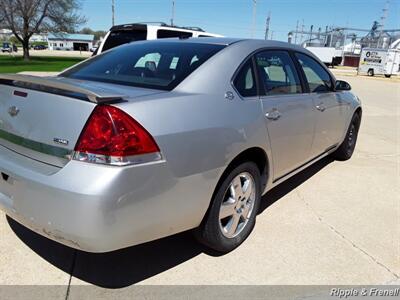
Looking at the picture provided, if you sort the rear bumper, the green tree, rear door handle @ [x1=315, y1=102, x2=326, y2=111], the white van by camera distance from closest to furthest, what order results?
the rear bumper, rear door handle @ [x1=315, y1=102, x2=326, y2=111], the white van, the green tree

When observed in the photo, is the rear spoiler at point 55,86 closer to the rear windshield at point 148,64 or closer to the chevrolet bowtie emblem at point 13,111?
the chevrolet bowtie emblem at point 13,111

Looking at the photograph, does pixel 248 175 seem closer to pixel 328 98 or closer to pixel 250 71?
pixel 250 71

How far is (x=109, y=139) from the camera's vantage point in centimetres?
229

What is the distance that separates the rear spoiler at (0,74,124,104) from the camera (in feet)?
7.52

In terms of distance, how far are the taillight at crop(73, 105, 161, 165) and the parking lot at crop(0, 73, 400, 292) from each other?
104 cm

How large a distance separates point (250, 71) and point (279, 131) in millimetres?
598

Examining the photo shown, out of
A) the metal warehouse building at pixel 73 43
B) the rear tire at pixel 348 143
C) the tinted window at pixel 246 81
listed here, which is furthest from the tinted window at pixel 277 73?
the metal warehouse building at pixel 73 43

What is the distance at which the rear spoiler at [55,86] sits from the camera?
7.52 feet

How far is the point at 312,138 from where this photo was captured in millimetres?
4344

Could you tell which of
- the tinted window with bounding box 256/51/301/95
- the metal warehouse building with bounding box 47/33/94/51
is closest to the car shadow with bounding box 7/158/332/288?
the tinted window with bounding box 256/51/301/95

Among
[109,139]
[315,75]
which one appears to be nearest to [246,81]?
[109,139]

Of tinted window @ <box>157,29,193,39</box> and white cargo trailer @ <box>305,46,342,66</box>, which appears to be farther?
white cargo trailer @ <box>305,46,342,66</box>

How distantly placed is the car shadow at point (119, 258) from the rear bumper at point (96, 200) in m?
0.52

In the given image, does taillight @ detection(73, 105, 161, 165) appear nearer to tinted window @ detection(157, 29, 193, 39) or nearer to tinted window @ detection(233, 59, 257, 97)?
tinted window @ detection(233, 59, 257, 97)
